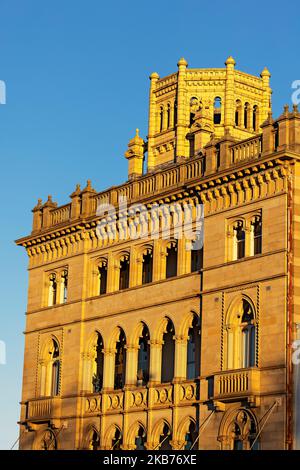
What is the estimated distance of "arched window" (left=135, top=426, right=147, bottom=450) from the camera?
5603 cm

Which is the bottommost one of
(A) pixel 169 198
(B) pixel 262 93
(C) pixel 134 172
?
(A) pixel 169 198

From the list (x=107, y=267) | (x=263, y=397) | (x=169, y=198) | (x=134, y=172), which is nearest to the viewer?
(x=263, y=397)

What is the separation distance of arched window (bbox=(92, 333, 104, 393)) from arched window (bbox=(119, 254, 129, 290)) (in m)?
2.49

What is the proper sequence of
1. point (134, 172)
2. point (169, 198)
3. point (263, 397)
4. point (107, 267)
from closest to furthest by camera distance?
point (263, 397), point (169, 198), point (107, 267), point (134, 172)

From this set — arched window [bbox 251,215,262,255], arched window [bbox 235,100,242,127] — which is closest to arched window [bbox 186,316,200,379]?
arched window [bbox 251,215,262,255]

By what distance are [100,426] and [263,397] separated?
36.2ft

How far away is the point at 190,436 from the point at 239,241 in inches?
308

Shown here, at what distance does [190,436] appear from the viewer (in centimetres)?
5369

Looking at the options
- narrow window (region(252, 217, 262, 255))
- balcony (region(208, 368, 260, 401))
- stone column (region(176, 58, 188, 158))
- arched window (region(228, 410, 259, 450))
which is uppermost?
stone column (region(176, 58, 188, 158))

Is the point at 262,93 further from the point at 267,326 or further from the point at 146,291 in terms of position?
the point at 267,326

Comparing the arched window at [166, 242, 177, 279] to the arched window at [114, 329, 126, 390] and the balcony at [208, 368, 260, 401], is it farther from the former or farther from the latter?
the balcony at [208, 368, 260, 401]

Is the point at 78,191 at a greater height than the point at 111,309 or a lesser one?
greater

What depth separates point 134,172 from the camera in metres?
69.4

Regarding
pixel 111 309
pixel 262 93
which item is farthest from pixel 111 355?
pixel 262 93
